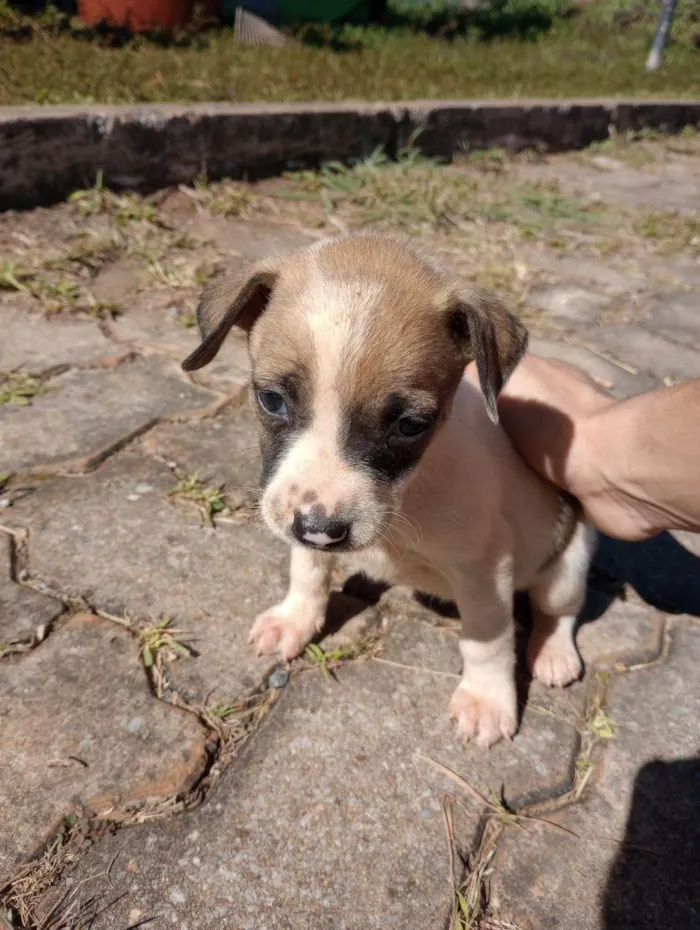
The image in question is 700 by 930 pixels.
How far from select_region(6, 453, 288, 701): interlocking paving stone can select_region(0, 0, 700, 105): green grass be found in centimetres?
399

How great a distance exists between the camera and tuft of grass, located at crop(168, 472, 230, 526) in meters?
3.12

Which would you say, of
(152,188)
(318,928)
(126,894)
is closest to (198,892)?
(126,894)

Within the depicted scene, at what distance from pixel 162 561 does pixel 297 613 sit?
1.96 feet

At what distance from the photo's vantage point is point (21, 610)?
2.52 metres

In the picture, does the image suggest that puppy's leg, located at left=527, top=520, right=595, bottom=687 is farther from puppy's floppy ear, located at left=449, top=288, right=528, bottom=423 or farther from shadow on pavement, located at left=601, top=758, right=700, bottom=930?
puppy's floppy ear, located at left=449, top=288, right=528, bottom=423

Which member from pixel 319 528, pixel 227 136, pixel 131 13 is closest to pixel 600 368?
pixel 319 528

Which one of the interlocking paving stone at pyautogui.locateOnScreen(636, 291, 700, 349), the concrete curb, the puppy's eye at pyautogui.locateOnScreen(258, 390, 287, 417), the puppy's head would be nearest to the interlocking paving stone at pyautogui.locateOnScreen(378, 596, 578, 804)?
the puppy's head

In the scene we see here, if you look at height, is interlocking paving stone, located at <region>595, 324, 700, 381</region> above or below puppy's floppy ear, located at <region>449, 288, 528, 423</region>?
below

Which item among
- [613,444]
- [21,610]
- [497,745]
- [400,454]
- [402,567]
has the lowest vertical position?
[497,745]

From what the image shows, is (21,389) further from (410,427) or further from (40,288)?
(410,427)

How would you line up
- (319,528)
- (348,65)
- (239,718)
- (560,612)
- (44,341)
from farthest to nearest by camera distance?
(348,65), (44,341), (560,612), (239,718), (319,528)

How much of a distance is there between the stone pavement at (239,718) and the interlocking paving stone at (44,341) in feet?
0.06

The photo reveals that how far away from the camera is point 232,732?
2.28m

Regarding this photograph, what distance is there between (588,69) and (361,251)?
11.7 m
